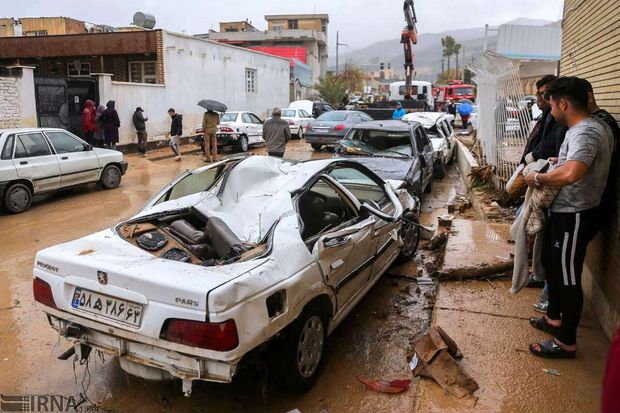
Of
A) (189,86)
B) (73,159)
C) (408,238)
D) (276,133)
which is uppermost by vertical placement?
(189,86)

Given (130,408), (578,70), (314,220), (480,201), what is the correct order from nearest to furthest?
1. (130,408)
2. (314,220)
3. (578,70)
4. (480,201)

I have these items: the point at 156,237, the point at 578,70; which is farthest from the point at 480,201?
the point at 156,237

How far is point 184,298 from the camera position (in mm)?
2691

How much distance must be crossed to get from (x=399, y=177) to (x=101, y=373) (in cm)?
552

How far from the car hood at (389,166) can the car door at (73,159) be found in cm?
578

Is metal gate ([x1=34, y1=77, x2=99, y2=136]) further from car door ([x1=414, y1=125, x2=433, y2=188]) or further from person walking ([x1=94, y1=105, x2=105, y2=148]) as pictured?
car door ([x1=414, y1=125, x2=433, y2=188])

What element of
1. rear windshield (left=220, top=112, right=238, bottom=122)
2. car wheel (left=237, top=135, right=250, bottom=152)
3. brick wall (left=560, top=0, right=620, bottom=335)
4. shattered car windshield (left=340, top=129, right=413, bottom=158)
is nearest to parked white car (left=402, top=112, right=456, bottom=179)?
shattered car windshield (left=340, top=129, right=413, bottom=158)

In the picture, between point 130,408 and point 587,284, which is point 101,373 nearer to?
point 130,408

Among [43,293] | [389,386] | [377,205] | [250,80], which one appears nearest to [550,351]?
[389,386]

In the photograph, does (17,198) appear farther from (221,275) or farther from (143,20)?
(143,20)

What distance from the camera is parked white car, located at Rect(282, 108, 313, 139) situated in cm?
2328

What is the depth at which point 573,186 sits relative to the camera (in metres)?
3.28

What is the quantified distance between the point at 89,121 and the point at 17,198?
668 centimetres

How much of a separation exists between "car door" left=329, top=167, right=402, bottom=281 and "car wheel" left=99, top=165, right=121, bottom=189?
7.52 meters
